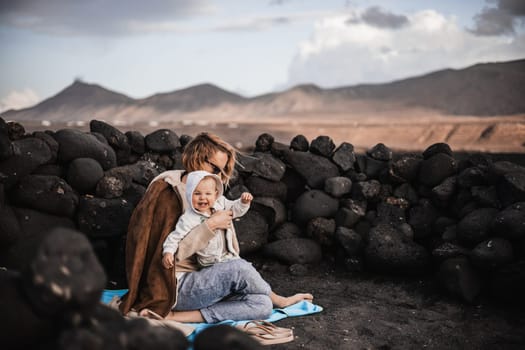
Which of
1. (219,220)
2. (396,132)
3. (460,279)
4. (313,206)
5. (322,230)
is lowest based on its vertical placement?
(460,279)

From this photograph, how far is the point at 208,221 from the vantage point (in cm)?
428

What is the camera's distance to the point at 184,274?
4.52 metres

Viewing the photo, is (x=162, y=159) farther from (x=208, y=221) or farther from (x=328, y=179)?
(x=208, y=221)

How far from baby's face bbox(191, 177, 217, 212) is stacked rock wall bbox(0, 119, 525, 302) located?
190 centimetres

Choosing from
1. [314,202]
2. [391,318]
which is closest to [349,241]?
[314,202]

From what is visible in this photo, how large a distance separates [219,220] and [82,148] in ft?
8.22

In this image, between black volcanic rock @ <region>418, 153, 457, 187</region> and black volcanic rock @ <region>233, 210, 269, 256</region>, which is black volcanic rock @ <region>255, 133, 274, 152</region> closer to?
black volcanic rock @ <region>233, 210, 269, 256</region>

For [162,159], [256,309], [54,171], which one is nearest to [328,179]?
[162,159]

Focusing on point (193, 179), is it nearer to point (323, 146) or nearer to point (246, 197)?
point (246, 197)

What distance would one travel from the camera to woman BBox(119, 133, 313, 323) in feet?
14.7

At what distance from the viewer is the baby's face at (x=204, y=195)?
4.27 metres

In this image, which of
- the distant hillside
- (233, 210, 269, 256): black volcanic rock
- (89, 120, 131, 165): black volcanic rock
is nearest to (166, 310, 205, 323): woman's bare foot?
(233, 210, 269, 256): black volcanic rock

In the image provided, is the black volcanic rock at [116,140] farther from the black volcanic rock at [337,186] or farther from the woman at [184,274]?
the black volcanic rock at [337,186]

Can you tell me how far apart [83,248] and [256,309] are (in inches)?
97.6
